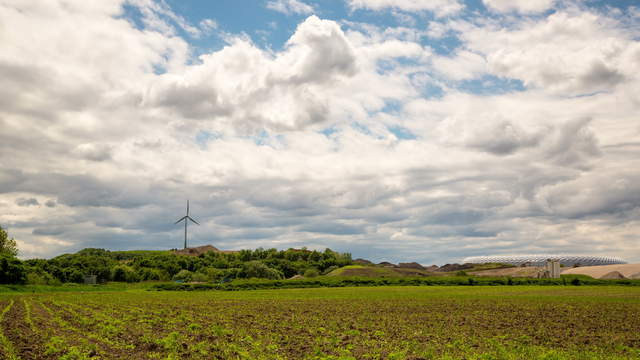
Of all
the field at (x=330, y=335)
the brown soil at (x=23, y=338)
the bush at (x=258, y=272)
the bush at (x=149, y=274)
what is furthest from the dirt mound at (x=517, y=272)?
the brown soil at (x=23, y=338)

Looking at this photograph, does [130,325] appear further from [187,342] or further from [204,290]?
[204,290]

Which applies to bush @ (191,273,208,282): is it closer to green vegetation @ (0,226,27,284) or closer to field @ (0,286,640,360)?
green vegetation @ (0,226,27,284)

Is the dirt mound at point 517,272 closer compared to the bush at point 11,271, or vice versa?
the bush at point 11,271

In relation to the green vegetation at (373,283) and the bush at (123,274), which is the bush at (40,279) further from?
the green vegetation at (373,283)

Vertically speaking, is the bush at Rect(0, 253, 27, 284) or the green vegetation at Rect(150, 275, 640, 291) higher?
the bush at Rect(0, 253, 27, 284)

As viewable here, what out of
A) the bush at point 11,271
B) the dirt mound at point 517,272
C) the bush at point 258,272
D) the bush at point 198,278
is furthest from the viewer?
the dirt mound at point 517,272

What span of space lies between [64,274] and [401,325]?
501 feet

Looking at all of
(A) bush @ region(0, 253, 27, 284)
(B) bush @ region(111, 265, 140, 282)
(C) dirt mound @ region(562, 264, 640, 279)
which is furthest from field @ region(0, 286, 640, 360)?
(B) bush @ region(111, 265, 140, 282)

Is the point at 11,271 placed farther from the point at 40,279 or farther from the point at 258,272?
the point at 258,272

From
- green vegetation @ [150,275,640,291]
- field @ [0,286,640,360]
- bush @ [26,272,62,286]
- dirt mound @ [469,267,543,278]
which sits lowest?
dirt mound @ [469,267,543,278]

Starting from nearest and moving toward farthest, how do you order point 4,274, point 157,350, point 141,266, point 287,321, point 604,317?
point 157,350 < point 287,321 < point 604,317 < point 4,274 < point 141,266

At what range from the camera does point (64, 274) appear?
167250 millimetres

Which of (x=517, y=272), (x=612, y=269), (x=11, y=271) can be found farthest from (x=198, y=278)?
(x=612, y=269)

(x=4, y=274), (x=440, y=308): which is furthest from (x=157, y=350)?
(x=4, y=274)
